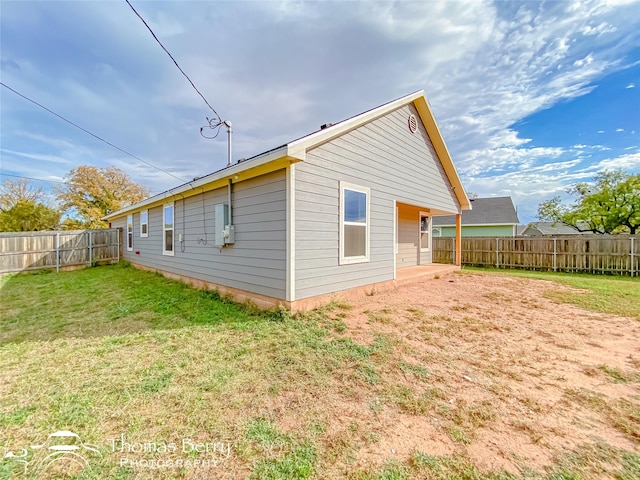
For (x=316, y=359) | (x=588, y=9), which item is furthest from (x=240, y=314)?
(x=588, y=9)

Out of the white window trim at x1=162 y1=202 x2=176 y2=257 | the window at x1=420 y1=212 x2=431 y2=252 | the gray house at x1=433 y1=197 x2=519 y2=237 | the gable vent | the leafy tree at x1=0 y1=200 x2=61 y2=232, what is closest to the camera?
the gable vent

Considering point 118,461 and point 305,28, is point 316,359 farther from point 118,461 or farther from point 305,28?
point 305,28

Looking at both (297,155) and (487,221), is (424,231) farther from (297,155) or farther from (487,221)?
(487,221)

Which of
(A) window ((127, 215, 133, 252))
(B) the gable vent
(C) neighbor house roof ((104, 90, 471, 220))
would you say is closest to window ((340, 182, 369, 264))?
(C) neighbor house roof ((104, 90, 471, 220))

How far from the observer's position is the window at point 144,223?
1034 cm

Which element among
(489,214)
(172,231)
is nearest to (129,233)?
(172,231)

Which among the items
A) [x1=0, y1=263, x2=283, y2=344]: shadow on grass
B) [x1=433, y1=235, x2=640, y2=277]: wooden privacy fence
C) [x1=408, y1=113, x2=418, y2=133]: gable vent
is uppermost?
[x1=408, y1=113, x2=418, y2=133]: gable vent

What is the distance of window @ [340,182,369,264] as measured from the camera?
17.7ft

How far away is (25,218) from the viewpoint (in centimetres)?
A: 1725

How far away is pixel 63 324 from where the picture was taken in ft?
14.6

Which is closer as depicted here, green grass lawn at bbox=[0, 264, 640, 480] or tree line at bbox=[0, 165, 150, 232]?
green grass lawn at bbox=[0, 264, 640, 480]

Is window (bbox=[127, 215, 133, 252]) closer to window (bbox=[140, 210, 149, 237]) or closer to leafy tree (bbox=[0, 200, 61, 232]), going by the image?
window (bbox=[140, 210, 149, 237])

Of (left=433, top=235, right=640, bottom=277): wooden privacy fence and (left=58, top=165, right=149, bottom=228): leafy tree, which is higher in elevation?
(left=58, top=165, right=149, bottom=228): leafy tree

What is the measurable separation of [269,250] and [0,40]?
7.89 metres
